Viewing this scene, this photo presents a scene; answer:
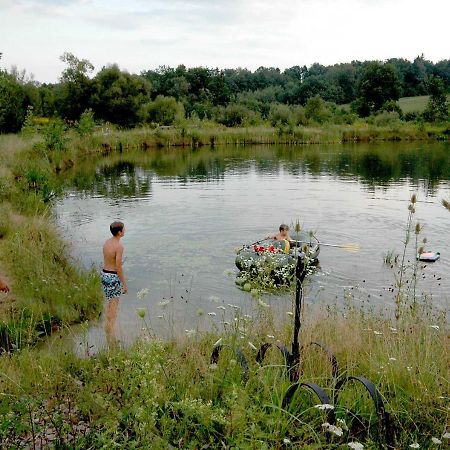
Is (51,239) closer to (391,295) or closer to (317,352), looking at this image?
(391,295)

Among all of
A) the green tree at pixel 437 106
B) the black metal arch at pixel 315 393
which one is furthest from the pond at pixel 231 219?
the green tree at pixel 437 106

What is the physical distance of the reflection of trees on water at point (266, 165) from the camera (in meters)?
29.6

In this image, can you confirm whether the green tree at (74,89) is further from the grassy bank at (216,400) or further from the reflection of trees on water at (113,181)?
the grassy bank at (216,400)

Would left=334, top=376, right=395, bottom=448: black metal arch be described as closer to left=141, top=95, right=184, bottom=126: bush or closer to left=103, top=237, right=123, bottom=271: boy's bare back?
left=103, top=237, right=123, bottom=271: boy's bare back

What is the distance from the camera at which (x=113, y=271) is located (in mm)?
8555

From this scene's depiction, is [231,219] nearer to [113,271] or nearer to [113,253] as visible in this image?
[113,271]

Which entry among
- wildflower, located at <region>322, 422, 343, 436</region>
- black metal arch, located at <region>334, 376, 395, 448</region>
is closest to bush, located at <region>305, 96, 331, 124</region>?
black metal arch, located at <region>334, 376, 395, 448</region>

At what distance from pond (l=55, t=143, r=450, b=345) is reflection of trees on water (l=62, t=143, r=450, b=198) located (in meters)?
0.11

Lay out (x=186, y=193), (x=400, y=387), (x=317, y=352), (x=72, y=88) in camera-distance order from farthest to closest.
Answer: (x=72, y=88) → (x=186, y=193) → (x=317, y=352) → (x=400, y=387)

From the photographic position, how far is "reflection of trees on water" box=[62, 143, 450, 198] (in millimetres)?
29625

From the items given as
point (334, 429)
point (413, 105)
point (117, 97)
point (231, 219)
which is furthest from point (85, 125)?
point (413, 105)

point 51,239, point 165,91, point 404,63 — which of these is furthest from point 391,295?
point 404,63

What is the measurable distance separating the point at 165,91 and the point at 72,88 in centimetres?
3050

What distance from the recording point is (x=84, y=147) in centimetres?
4166
